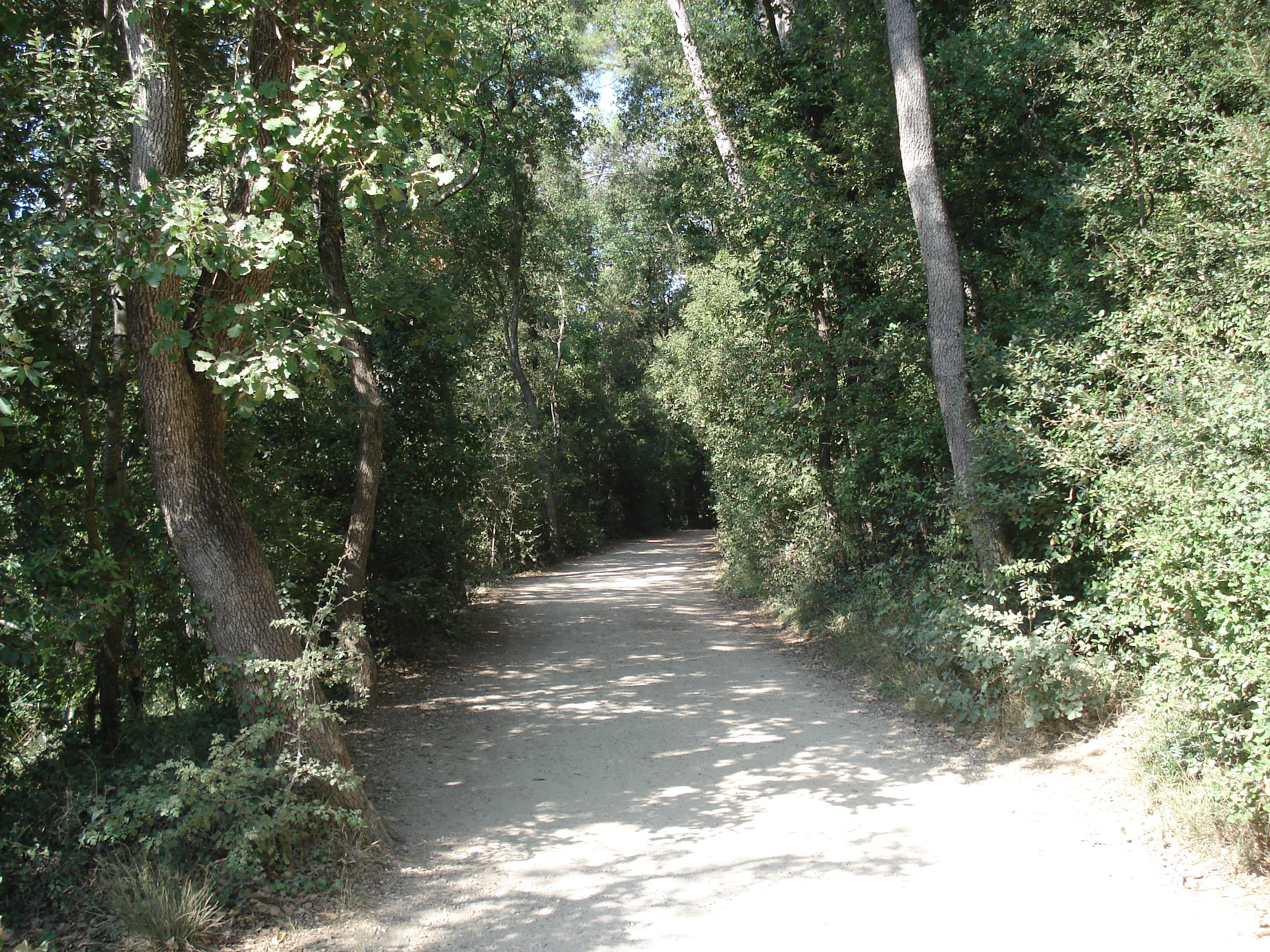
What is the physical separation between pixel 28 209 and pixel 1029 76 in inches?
381

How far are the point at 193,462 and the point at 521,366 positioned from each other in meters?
19.2

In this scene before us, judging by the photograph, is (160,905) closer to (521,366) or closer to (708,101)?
(708,101)

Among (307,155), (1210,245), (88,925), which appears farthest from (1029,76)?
(88,925)

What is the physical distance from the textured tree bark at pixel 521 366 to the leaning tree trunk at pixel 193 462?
15.3m

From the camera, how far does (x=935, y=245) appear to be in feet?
26.9

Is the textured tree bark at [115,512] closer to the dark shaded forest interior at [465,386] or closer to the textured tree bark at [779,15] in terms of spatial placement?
the dark shaded forest interior at [465,386]

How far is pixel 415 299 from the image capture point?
8469 mm

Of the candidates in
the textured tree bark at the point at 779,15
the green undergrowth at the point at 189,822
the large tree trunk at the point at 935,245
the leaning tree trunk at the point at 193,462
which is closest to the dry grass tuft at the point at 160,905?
the green undergrowth at the point at 189,822

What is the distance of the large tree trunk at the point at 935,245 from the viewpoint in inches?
309

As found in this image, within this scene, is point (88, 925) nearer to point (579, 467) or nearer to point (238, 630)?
point (238, 630)

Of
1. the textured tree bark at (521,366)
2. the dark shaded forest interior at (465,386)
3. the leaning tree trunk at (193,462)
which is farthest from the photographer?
the textured tree bark at (521,366)

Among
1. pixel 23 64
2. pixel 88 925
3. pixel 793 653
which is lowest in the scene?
pixel 793 653

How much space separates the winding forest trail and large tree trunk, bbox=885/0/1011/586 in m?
2.43

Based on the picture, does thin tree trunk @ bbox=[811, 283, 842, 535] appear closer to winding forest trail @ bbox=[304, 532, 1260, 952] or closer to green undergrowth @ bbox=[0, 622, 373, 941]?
winding forest trail @ bbox=[304, 532, 1260, 952]
